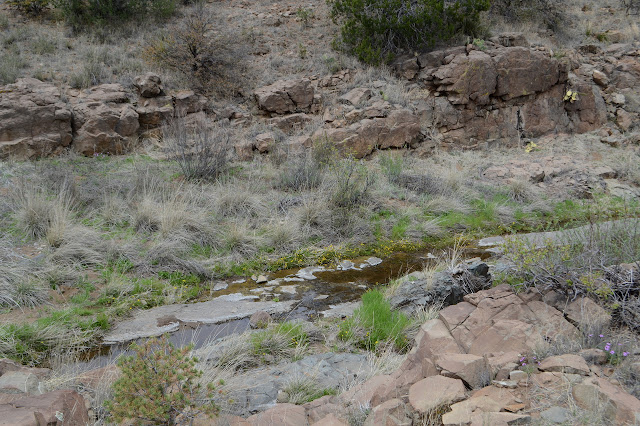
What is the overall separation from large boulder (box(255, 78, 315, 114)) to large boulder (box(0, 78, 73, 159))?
15.0 ft

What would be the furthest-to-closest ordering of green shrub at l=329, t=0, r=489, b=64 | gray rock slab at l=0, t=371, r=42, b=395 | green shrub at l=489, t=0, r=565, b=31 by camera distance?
green shrub at l=489, t=0, r=565, b=31 → green shrub at l=329, t=0, r=489, b=64 → gray rock slab at l=0, t=371, r=42, b=395

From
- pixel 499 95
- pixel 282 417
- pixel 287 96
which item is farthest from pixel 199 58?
pixel 282 417

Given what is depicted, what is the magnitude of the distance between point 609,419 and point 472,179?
346 inches

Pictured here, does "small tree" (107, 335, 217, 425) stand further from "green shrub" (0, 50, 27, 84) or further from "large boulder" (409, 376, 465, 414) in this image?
"green shrub" (0, 50, 27, 84)

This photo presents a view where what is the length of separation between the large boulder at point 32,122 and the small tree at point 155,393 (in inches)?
320

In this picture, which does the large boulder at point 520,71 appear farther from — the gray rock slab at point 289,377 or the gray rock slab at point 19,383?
the gray rock slab at point 19,383

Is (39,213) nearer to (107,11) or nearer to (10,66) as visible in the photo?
(10,66)

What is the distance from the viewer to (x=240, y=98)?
12.4m

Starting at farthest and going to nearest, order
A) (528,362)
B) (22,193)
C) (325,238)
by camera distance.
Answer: (325,238) → (22,193) → (528,362)

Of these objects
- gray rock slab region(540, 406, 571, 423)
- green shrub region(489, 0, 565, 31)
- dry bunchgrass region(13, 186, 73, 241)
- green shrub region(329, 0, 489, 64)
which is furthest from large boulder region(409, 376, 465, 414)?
green shrub region(489, 0, 565, 31)

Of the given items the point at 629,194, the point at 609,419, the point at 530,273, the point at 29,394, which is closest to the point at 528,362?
Answer: the point at 609,419

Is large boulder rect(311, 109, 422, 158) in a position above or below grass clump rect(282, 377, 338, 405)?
above

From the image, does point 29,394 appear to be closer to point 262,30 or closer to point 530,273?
point 530,273

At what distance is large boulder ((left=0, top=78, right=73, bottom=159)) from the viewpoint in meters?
9.23
